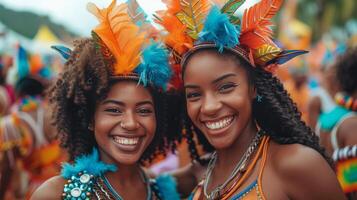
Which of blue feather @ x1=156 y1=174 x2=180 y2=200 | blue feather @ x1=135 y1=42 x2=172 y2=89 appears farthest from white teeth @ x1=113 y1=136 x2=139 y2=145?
blue feather @ x1=156 y1=174 x2=180 y2=200

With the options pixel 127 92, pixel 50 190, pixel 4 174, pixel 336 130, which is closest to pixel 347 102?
pixel 336 130

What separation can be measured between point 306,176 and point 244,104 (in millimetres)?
479

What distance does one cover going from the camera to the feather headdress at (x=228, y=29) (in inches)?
100

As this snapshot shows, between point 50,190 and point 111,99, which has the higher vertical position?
point 111,99

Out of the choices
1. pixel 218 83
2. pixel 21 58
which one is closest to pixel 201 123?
pixel 218 83

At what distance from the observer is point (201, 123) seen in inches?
104

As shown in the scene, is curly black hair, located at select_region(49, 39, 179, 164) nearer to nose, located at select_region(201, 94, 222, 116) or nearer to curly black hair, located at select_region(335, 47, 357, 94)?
nose, located at select_region(201, 94, 222, 116)

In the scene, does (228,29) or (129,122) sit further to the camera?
(129,122)

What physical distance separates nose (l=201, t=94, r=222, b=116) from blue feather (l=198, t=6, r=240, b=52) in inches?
9.8

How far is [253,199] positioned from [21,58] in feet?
17.5

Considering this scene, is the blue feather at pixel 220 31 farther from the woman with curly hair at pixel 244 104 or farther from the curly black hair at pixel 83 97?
the curly black hair at pixel 83 97

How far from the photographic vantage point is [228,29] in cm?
254

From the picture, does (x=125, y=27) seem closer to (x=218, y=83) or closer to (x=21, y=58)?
(x=218, y=83)

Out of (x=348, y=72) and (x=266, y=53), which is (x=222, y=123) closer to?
(x=266, y=53)
